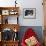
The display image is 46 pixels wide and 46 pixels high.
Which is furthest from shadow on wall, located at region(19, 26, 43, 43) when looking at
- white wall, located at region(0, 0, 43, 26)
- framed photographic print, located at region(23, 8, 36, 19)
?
framed photographic print, located at region(23, 8, 36, 19)

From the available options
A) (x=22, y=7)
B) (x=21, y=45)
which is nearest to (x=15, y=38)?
(x=21, y=45)

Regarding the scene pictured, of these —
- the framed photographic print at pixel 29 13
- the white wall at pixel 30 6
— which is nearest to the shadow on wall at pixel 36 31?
the white wall at pixel 30 6

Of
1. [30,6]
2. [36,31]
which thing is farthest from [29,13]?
[36,31]

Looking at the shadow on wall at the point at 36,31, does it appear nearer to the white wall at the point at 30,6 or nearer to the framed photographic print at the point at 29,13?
the white wall at the point at 30,6

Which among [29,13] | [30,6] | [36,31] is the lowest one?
[36,31]

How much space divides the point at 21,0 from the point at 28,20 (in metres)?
0.74

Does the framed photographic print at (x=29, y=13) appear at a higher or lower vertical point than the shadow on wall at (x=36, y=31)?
higher

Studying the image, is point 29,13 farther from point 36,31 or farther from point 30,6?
point 36,31

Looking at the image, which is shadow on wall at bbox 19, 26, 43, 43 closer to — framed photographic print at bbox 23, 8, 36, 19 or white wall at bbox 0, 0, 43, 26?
white wall at bbox 0, 0, 43, 26

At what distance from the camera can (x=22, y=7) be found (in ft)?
17.1

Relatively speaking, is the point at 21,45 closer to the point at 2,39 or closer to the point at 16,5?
the point at 2,39

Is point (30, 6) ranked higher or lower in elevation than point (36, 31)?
higher

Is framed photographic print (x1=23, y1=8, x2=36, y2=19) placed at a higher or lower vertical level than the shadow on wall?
higher

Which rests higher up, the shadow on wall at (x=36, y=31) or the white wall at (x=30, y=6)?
the white wall at (x=30, y=6)
